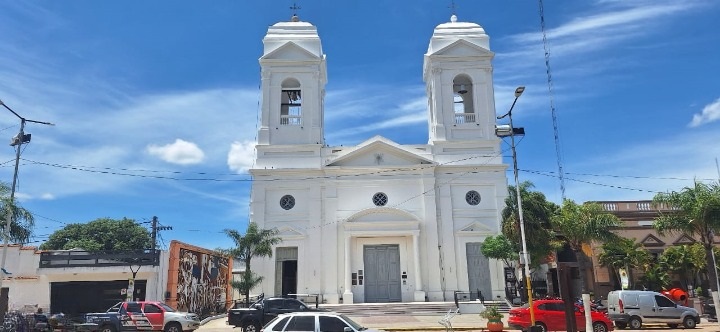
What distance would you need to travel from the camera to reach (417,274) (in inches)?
1213

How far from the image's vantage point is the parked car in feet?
66.5

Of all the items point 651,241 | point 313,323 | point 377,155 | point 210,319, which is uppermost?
point 377,155

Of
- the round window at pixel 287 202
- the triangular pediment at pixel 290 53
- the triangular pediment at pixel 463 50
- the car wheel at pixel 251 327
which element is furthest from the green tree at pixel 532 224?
the triangular pediment at pixel 290 53

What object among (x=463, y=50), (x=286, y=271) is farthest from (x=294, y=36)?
(x=286, y=271)

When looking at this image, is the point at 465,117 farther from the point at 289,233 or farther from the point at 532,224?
the point at 289,233

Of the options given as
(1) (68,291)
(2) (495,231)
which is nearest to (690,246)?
(2) (495,231)

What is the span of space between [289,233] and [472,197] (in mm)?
11223

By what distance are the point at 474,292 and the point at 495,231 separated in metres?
3.80

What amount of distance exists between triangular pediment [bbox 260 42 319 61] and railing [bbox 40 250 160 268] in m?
14.6

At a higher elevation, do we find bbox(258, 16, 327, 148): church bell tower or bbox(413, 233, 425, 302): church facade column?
bbox(258, 16, 327, 148): church bell tower

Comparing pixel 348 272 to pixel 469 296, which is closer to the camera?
pixel 469 296

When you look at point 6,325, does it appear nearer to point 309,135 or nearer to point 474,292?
point 309,135

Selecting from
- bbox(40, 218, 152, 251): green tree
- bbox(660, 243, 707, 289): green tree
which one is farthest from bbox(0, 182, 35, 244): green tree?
bbox(40, 218, 152, 251): green tree

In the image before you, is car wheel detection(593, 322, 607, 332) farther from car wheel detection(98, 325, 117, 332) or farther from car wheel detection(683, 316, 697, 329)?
car wheel detection(98, 325, 117, 332)
